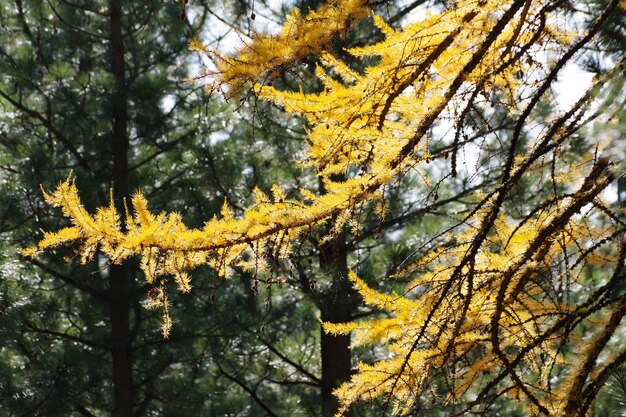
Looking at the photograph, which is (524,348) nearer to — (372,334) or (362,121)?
(372,334)

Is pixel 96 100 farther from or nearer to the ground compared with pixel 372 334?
farther from the ground

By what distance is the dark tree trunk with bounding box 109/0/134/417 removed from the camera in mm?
7012

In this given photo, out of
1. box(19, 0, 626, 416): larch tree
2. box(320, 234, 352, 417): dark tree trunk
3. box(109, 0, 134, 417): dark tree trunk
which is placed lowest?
box(19, 0, 626, 416): larch tree

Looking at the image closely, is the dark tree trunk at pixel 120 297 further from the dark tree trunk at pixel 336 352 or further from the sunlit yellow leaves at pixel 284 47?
the sunlit yellow leaves at pixel 284 47

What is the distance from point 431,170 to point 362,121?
4.04 m

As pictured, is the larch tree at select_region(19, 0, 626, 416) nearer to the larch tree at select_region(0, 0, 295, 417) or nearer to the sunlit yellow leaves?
the sunlit yellow leaves

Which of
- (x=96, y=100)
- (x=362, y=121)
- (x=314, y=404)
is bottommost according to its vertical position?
(x=362, y=121)

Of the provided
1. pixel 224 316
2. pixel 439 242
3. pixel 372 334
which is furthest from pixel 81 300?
pixel 372 334

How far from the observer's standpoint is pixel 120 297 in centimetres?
708

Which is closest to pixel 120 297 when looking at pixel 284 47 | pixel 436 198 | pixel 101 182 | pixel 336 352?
pixel 101 182

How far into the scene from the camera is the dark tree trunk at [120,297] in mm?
7012

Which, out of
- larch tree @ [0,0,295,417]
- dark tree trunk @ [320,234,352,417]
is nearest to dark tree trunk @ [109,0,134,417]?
larch tree @ [0,0,295,417]

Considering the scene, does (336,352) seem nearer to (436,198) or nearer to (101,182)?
(101,182)

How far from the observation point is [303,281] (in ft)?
20.2
